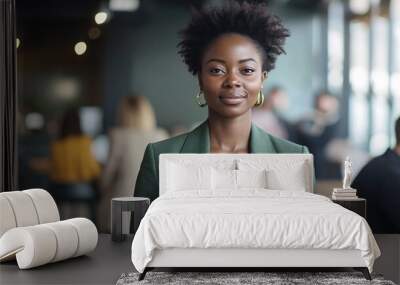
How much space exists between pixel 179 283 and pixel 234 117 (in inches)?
117

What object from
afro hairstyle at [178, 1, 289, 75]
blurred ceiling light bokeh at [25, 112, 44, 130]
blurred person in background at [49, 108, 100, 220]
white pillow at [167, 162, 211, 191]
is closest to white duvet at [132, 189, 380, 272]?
white pillow at [167, 162, 211, 191]

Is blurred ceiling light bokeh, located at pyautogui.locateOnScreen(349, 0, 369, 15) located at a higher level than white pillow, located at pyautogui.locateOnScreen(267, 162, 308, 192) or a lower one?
higher

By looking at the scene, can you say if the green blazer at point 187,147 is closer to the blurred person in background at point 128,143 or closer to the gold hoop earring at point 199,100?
the blurred person in background at point 128,143

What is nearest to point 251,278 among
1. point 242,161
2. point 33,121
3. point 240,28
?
point 242,161

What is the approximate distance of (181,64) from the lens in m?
7.63

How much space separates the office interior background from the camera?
758 cm

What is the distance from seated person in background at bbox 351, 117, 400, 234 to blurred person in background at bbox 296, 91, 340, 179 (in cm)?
49

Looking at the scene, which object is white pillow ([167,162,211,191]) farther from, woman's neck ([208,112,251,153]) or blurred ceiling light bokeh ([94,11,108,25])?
blurred ceiling light bokeh ([94,11,108,25])

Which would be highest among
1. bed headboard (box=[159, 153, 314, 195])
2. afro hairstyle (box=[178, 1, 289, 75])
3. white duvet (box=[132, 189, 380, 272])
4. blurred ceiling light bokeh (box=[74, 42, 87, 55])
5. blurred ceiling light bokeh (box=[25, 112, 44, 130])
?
afro hairstyle (box=[178, 1, 289, 75])

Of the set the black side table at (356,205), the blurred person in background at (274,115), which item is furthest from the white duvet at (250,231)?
the blurred person in background at (274,115)

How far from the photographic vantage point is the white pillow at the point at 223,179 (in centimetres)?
674

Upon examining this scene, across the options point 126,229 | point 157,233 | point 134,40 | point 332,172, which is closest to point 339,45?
point 332,172

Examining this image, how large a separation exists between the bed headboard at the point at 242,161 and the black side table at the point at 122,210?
34 centimetres

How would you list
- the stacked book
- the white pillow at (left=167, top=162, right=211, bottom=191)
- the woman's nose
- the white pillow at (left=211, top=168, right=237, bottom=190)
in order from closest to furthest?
the white pillow at (left=211, top=168, right=237, bottom=190) < the white pillow at (left=167, top=162, right=211, bottom=191) < the stacked book < the woman's nose
